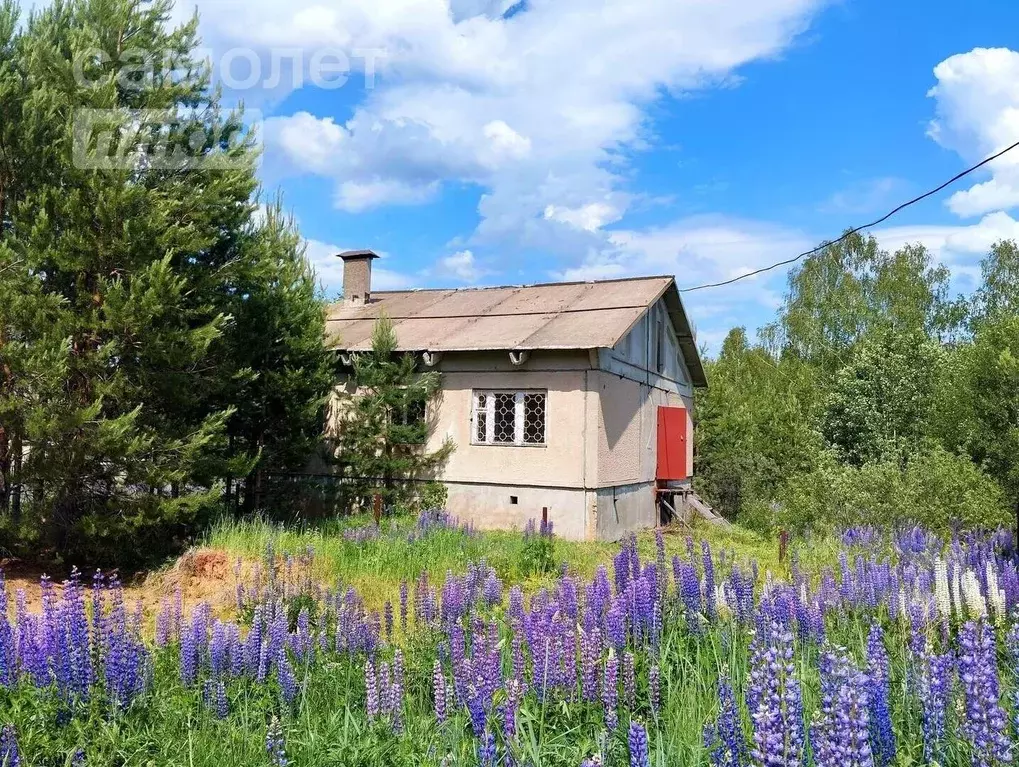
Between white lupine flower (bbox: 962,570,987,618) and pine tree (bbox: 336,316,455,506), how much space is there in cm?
1074

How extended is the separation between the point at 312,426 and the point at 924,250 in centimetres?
3339

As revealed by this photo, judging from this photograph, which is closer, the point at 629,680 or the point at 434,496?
the point at 629,680

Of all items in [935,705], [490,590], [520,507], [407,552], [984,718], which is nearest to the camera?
[984,718]

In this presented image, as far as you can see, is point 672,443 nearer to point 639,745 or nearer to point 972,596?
point 972,596

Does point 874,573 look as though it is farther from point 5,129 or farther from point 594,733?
point 5,129

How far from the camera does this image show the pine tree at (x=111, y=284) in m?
9.95

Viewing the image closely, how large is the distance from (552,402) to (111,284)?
299 inches

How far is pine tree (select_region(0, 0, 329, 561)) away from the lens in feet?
32.6

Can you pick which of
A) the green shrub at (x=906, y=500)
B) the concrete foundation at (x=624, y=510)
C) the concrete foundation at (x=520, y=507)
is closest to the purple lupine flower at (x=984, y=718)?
the green shrub at (x=906, y=500)

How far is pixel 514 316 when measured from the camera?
16.7 meters

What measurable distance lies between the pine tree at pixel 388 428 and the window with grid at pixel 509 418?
29.4 inches

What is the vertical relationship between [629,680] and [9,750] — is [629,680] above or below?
above

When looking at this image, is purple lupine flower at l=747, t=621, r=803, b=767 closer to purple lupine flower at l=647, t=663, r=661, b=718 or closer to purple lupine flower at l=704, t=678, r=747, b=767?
purple lupine flower at l=704, t=678, r=747, b=767

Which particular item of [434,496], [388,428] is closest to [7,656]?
[388,428]
